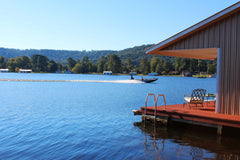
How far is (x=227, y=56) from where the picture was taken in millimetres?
9922

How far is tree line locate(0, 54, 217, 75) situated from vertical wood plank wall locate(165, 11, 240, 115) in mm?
143601

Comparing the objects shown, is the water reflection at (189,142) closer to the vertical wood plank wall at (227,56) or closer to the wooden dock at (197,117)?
the wooden dock at (197,117)

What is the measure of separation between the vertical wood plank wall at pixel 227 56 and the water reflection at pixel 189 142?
1.25 meters

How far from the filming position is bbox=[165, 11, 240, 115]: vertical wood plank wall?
967 centimetres

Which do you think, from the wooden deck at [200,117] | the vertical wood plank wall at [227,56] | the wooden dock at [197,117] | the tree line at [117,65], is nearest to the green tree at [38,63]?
the tree line at [117,65]

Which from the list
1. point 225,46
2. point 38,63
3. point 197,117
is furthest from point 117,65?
point 197,117

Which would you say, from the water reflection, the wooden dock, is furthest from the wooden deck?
the water reflection

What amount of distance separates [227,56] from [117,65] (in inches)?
6259

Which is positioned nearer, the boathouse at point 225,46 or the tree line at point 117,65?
the boathouse at point 225,46

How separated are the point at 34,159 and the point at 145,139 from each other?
177 inches

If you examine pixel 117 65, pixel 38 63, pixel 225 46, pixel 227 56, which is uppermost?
pixel 38 63

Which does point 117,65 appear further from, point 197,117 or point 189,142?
point 189,142

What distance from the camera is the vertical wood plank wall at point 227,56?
9.67 metres

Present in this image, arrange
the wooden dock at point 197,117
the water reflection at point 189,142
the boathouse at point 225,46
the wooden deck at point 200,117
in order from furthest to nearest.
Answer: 1. the boathouse at point 225,46
2. the wooden dock at point 197,117
3. the wooden deck at point 200,117
4. the water reflection at point 189,142
